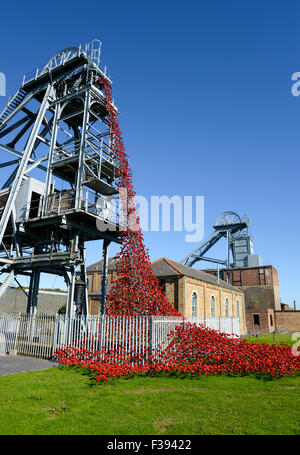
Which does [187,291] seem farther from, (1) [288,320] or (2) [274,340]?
(1) [288,320]

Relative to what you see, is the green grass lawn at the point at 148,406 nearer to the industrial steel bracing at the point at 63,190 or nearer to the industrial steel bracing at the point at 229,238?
the industrial steel bracing at the point at 63,190

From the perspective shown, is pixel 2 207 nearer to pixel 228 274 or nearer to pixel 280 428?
pixel 280 428

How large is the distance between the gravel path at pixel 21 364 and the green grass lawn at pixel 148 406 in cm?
115

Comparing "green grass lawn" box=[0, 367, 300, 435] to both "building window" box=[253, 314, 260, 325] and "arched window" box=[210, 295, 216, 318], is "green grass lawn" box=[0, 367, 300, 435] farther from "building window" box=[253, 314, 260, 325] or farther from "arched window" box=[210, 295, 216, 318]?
"building window" box=[253, 314, 260, 325]

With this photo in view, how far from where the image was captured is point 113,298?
42.2ft

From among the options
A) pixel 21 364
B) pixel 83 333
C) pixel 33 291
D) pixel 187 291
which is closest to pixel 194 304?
pixel 187 291

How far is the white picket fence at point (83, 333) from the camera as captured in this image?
10984 mm

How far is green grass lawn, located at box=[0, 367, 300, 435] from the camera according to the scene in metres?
4.99

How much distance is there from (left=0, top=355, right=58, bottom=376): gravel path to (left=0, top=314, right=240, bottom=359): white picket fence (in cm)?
58

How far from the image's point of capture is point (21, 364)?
11039 millimetres

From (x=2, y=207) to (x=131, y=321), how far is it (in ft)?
41.7

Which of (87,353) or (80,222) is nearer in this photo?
(87,353)
